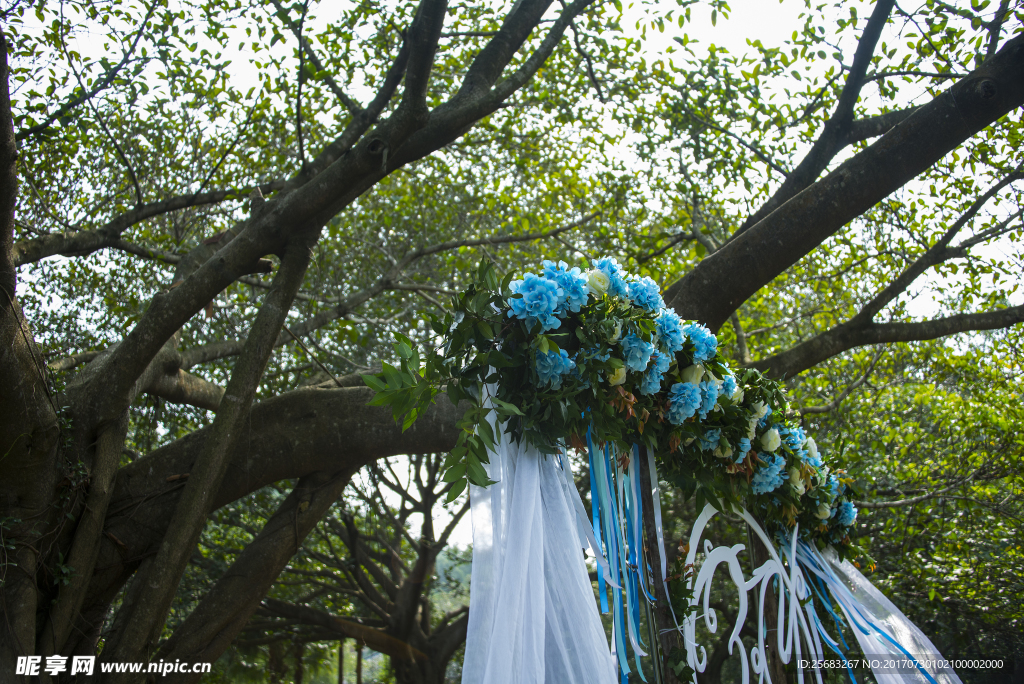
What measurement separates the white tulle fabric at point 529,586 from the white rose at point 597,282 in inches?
22.9

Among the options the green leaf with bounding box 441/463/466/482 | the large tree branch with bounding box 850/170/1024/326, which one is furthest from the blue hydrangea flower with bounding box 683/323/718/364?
the large tree branch with bounding box 850/170/1024/326

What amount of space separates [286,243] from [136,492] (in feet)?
5.74

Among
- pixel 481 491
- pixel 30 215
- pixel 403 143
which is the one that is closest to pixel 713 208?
pixel 403 143

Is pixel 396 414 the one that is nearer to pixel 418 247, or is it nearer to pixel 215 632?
pixel 215 632

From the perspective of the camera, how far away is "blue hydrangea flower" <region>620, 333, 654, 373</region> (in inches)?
89.5

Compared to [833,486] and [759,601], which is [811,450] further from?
[759,601]

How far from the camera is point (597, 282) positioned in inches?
90.7

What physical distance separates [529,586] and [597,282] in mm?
1012

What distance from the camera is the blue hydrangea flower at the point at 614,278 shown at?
235 centimetres

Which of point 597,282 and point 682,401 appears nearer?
point 597,282

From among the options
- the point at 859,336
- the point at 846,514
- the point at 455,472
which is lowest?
the point at 455,472

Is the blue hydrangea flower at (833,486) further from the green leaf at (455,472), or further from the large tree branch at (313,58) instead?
the large tree branch at (313,58)

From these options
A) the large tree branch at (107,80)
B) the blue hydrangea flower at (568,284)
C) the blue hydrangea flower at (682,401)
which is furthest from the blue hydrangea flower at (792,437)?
the large tree branch at (107,80)

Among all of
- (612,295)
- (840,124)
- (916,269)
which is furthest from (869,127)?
(612,295)
